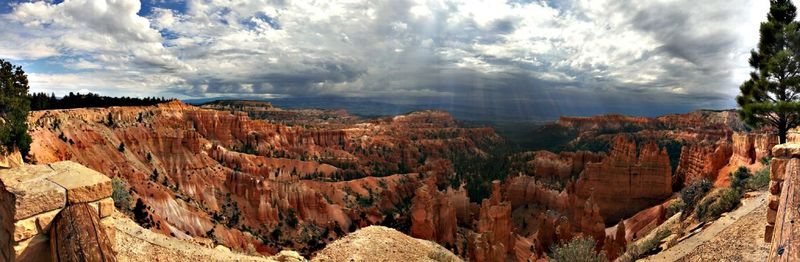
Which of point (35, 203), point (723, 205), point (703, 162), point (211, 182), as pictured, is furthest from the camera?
point (211, 182)

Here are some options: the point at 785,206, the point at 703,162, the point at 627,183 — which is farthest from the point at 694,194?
the point at 785,206

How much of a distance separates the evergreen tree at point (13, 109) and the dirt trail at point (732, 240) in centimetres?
3939

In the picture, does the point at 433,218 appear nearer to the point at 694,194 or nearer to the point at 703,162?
the point at 694,194

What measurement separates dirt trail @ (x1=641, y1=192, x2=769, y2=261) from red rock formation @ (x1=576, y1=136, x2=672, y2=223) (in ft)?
101

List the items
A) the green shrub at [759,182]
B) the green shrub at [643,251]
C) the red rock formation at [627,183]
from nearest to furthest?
1. the green shrub at [643,251]
2. the green shrub at [759,182]
3. the red rock formation at [627,183]

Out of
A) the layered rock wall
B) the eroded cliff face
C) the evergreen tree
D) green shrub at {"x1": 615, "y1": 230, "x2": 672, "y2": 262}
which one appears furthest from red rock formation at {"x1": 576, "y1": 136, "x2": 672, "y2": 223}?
the evergreen tree

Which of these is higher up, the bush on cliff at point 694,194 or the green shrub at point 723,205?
the green shrub at point 723,205

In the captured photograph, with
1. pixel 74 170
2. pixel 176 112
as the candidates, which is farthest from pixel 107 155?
pixel 74 170

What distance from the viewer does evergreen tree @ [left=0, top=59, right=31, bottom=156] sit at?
29481 millimetres

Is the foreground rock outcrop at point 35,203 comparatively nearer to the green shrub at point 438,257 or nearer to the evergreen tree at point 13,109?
the green shrub at point 438,257

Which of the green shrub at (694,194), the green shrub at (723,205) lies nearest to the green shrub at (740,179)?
the green shrub at (723,205)

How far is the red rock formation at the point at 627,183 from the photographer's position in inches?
1804

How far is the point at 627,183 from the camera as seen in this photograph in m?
47.9

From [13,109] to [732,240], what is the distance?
45.6 m
